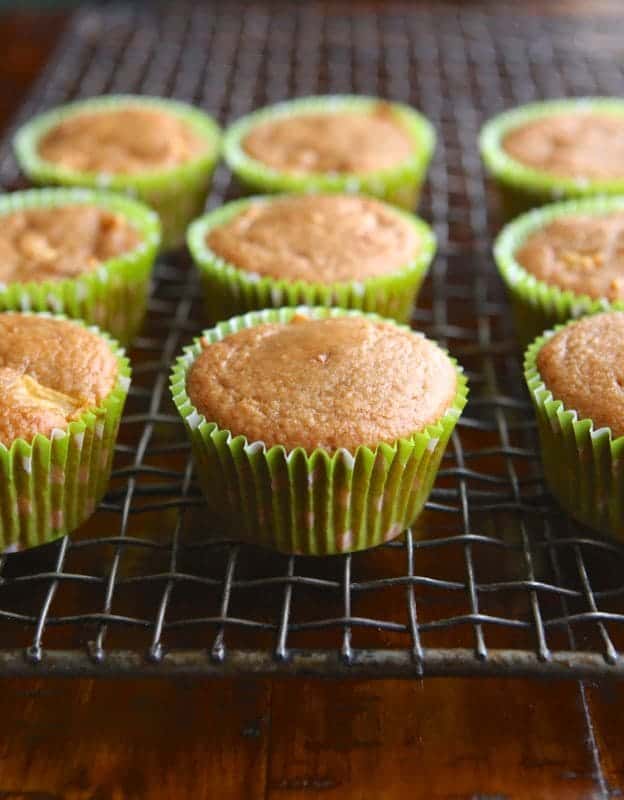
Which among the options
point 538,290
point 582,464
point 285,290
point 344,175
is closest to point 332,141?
point 344,175

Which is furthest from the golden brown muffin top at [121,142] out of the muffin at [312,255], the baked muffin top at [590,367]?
the baked muffin top at [590,367]

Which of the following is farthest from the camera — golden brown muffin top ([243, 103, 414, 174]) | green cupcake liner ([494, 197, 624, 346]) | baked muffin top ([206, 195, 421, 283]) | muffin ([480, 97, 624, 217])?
golden brown muffin top ([243, 103, 414, 174])

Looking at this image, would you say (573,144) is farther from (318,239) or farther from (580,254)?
(318,239)

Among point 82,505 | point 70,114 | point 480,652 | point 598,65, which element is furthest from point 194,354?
point 598,65

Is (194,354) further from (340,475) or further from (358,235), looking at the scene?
(358,235)

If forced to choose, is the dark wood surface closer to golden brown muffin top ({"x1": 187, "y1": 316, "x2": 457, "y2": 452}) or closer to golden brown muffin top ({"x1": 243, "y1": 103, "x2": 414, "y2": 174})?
golden brown muffin top ({"x1": 187, "y1": 316, "x2": 457, "y2": 452})

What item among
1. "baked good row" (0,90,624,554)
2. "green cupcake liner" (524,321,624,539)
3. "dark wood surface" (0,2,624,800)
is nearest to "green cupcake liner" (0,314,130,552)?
"baked good row" (0,90,624,554)
